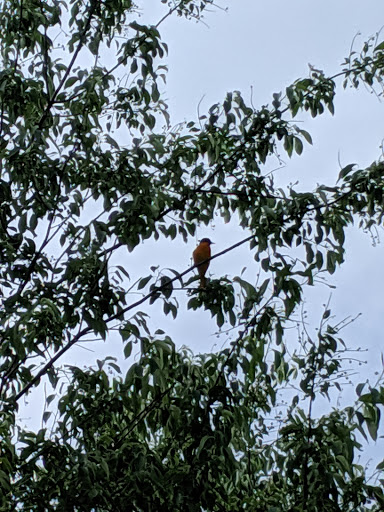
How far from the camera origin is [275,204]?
4277mm

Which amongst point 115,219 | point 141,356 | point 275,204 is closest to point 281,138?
point 275,204

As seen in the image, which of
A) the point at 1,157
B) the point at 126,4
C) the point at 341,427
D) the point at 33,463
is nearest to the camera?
the point at 341,427

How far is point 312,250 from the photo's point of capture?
13.0 ft

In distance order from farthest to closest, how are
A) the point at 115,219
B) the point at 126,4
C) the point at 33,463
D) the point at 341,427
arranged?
the point at 126,4
the point at 115,219
the point at 33,463
the point at 341,427

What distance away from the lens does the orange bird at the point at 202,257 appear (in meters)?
4.19

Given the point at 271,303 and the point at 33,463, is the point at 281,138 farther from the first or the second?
the point at 33,463

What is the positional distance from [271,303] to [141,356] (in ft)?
2.35

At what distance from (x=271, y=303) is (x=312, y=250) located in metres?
0.34

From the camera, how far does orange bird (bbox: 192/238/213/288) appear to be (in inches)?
165

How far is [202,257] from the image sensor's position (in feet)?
15.4

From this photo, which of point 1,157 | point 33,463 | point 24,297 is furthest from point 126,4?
point 33,463

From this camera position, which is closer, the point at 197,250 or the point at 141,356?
the point at 141,356

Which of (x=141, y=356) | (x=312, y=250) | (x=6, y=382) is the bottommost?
(x=141, y=356)

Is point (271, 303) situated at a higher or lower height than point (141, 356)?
higher
